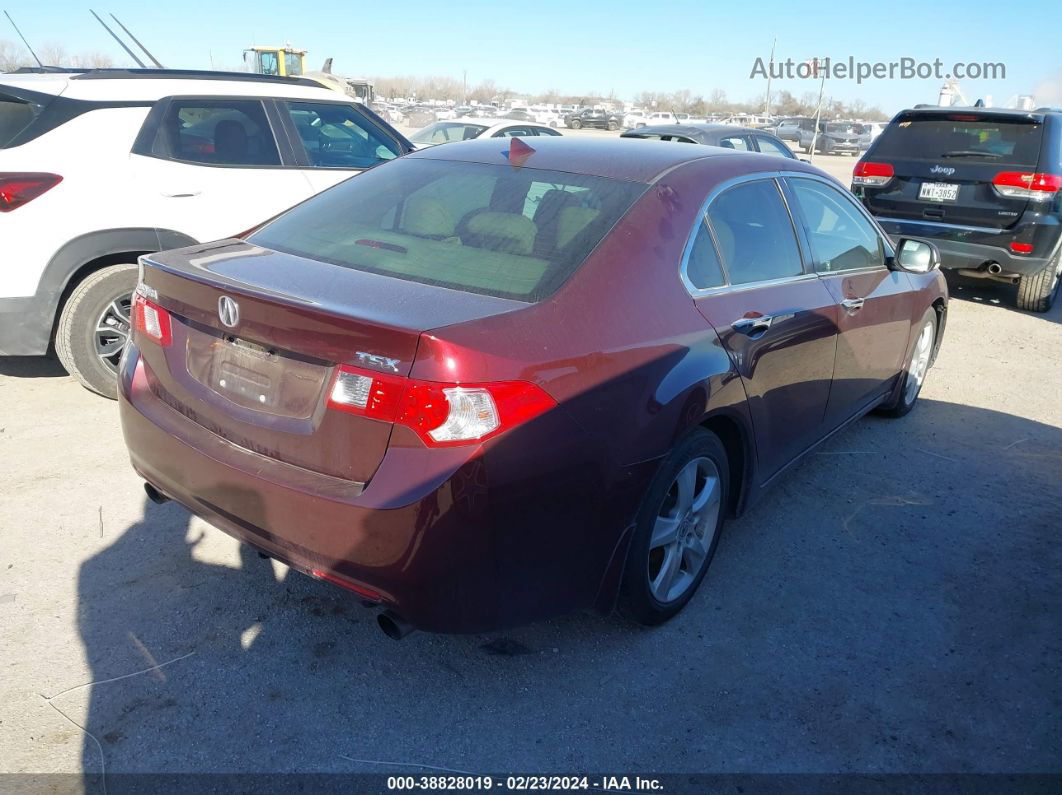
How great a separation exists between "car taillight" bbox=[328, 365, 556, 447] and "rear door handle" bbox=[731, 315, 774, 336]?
3.74ft

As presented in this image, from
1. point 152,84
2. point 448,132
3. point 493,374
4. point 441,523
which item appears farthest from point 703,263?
point 448,132

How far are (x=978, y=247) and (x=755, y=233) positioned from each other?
5.79m

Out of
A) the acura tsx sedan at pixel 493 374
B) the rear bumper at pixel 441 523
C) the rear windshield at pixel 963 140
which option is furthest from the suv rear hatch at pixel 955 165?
the rear bumper at pixel 441 523

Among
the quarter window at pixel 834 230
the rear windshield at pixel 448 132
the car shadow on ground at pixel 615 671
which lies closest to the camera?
the car shadow on ground at pixel 615 671

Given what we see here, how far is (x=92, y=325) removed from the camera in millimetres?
4730

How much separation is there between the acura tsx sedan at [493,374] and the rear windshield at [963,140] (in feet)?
18.4

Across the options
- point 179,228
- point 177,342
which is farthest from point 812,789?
point 179,228

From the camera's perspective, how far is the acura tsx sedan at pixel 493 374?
2229 mm

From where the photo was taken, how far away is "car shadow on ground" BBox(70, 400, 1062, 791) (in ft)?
8.13

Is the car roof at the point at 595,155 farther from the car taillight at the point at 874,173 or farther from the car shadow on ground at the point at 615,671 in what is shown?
the car taillight at the point at 874,173

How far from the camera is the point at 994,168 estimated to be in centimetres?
791

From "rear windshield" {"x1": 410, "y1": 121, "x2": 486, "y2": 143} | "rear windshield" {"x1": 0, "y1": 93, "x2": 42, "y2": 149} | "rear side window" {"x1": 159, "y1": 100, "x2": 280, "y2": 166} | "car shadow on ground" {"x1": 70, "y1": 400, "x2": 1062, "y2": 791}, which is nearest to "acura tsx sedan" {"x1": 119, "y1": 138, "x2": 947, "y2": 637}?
"car shadow on ground" {"x1": 70, "y1": 400, "x2": 1062, "y2": 791}

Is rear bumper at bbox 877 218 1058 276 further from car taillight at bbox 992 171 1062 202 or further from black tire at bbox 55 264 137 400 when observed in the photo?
black tire at bbox 55 264 137 400

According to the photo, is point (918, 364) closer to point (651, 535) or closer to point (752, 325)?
point (752, 325)
